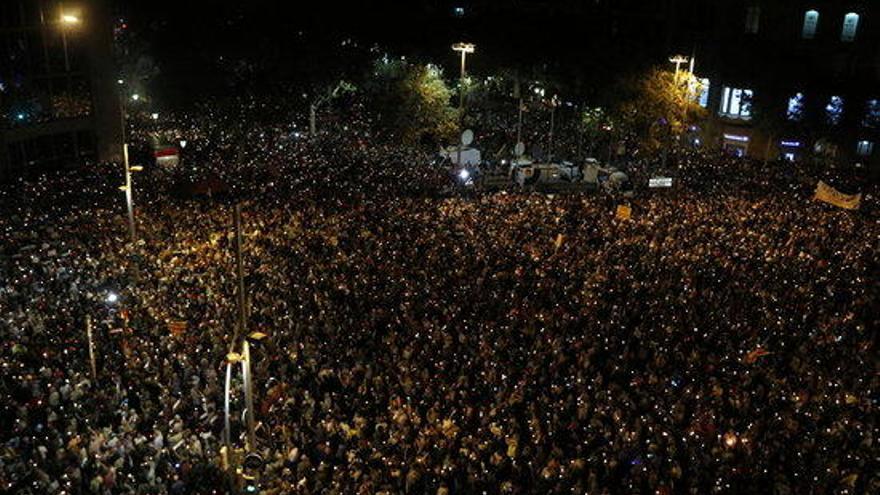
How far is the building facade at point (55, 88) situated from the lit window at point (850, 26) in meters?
37.2

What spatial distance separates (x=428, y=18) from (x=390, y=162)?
20.6 meters

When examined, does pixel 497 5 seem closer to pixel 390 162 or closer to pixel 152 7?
pixel 152 7

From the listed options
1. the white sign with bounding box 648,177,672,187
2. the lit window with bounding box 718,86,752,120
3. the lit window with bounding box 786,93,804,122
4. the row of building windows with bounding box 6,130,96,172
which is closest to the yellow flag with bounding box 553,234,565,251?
the white sign with bounding box 648,177,672,187

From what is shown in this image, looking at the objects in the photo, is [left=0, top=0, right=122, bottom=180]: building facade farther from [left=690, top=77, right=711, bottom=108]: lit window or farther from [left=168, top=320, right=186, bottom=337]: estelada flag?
[left=690, top=77, right=711, bottom=108]: lit window

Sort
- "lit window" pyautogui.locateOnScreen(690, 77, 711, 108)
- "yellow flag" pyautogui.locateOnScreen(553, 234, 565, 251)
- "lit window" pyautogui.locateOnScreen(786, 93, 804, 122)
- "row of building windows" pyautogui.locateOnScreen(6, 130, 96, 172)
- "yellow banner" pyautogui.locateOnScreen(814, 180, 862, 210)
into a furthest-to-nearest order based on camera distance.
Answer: "lit window" pyautogui.locateOnScreen(786, 93, 804, 122)
"lit window" pyautogui.locateOnScreen(690, 77, 711, 108)
"row of building windows" pyautogui.locateOnScreen(6, 130, 96, 172)
"yellow banner" pyautogui.locateOnScreen(814, 180, 862, 210)
"yellow flag" pyautogui.locateOnScreen(553, 234, 565, 251)

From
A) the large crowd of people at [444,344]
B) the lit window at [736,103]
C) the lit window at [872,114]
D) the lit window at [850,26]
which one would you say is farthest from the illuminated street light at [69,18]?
the lit window at [850,26]

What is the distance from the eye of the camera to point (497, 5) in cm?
6047

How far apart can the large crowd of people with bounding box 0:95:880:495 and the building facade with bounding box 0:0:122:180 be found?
6.69 m

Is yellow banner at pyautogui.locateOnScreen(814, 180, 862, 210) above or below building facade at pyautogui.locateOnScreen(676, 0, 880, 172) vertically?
below

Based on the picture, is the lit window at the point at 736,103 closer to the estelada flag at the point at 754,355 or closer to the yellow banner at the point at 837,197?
the yellow banner at the point at 837,197

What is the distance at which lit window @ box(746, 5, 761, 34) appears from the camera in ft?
137

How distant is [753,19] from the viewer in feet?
139

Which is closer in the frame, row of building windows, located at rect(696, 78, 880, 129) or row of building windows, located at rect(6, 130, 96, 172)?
row of building windows, located at rect(6, 130, 96, 172)

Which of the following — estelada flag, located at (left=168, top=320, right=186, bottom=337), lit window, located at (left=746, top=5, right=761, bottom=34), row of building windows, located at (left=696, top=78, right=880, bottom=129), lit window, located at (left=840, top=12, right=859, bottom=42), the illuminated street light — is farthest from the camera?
lit window, located at (left=746, top=5, right=761, bottom=34)
